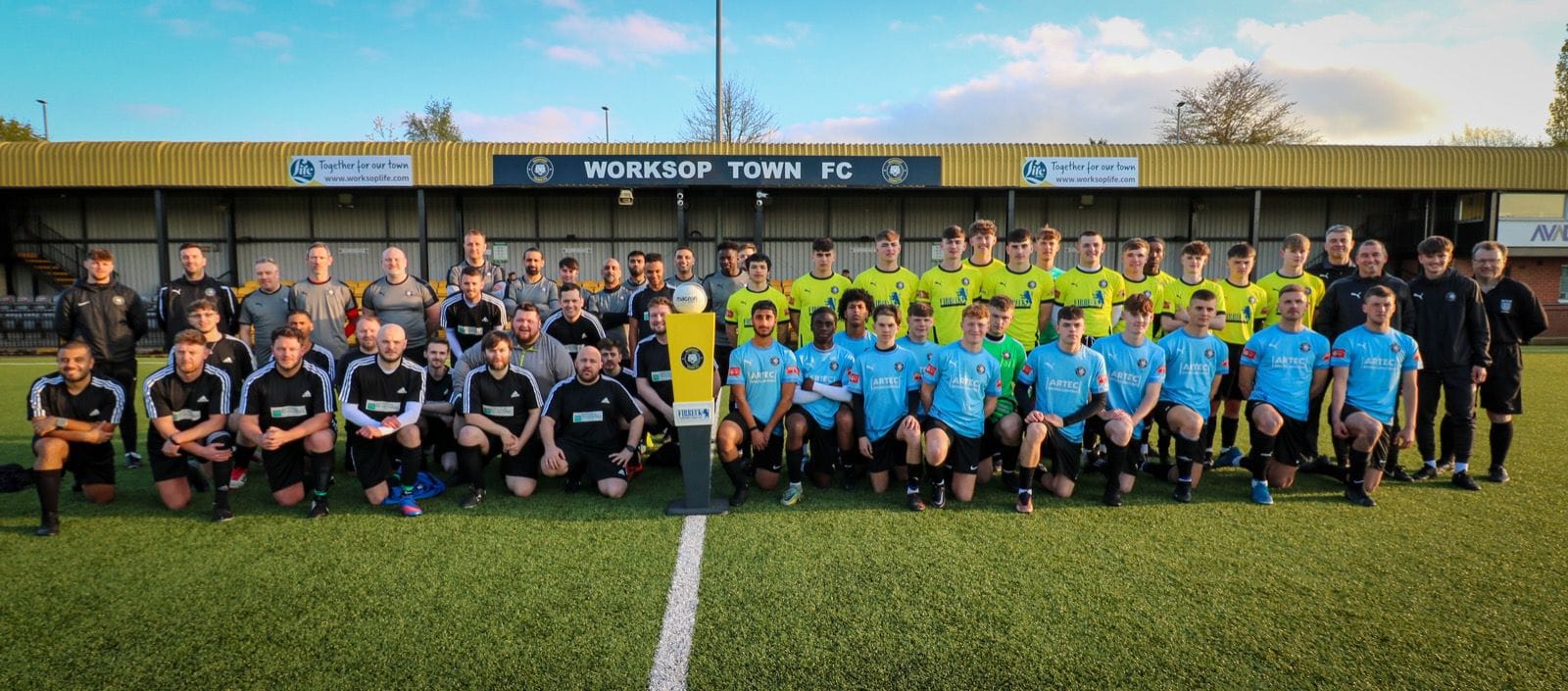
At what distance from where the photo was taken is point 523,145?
57.2 feet

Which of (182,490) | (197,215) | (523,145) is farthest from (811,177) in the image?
(197,215)

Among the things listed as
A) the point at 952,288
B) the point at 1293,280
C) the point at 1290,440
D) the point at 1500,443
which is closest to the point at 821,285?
the point at 952,288

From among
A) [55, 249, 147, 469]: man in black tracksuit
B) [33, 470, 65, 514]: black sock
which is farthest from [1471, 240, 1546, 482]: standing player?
[55, 249, 147, 469]: man in black tracksuit

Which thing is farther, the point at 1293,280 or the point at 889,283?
the point at 889,283

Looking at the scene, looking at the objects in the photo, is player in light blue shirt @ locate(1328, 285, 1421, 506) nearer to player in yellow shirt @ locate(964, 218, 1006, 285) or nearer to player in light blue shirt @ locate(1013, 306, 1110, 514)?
player in light blue shirt @ locate(1013, 306, 1110, 514)

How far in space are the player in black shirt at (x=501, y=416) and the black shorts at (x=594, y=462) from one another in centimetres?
26

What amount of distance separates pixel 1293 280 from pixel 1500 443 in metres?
1.71

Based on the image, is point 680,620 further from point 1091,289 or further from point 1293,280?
point 1293,280

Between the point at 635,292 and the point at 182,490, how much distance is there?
351 cm

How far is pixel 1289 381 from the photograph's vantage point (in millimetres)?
4910

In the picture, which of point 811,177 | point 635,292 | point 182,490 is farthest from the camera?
point 811,177

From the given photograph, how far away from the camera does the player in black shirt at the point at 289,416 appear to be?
462cm

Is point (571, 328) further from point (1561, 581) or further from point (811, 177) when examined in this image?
point (811, 177)

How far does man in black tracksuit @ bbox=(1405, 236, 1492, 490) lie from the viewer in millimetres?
5086
